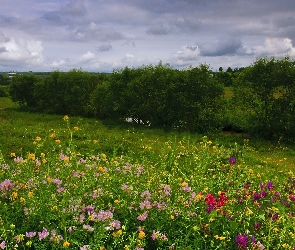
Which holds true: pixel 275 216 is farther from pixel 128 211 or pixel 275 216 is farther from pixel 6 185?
pixel 6 185

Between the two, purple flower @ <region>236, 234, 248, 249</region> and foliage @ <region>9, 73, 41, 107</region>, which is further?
foliage @ <region>9, 73, 41, 107</region>

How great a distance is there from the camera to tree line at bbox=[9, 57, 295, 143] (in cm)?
1772

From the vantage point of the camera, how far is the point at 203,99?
19.8 m

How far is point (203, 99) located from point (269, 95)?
3.33 metres

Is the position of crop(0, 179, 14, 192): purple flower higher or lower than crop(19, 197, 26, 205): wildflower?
higher

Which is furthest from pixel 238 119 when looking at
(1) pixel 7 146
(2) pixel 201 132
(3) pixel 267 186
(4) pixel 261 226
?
Answer: (4) pixel 261 226

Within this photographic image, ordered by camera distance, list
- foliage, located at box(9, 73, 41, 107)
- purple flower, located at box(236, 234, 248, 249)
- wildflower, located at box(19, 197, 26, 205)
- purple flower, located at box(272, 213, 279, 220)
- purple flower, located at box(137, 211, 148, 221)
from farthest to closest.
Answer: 1. foliage, located at box(9, 73, 41, 107)
2. purple flower, located at box(272, 213, 279, 220)
3. wildflower, located at box(19, 197, 26, 205)
4. purple flower, located at box(137, 211, 148, 221)
5. purple flower, located at box(236, 234, 248, 249)

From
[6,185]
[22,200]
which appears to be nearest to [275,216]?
[22,200]

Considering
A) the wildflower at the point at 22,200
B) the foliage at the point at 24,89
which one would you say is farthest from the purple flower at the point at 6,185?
the foliage at the point at 24,89

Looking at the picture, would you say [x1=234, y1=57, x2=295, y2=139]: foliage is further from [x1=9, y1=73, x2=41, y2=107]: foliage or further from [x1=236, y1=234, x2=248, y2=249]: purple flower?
[x1=9, y1=73, x2=41, y2=107]: foliage

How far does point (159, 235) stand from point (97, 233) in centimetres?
57

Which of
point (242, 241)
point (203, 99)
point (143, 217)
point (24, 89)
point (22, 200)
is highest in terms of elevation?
point (24, 89)

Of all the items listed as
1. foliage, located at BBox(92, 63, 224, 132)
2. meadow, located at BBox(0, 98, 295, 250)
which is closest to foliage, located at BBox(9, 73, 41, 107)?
foliage, located at BBox(92, 63, 224, 132)

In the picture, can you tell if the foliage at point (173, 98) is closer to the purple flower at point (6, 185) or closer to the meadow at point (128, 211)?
the meadow at point (128, 211)
